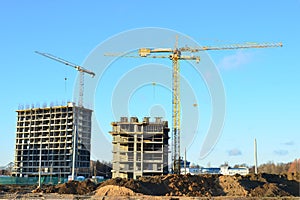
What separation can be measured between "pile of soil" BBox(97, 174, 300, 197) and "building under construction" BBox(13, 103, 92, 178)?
6786cm

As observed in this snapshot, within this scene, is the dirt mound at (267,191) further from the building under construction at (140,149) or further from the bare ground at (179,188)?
the building under construction at (140,149)

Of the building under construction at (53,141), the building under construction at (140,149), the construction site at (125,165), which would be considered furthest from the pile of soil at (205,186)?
the building under construction at (53,141)

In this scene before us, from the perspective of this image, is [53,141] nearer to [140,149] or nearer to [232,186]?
[140,149]

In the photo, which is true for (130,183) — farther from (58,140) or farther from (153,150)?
(58,140)

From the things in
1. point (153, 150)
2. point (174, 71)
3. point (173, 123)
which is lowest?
point (153, 150)

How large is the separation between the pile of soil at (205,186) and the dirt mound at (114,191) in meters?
1.33

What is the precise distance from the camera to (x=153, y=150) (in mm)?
87375

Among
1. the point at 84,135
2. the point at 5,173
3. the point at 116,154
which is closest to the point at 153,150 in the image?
the point at 116,154

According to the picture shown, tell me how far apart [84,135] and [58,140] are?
892 centimetres

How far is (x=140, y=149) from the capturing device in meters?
86.7

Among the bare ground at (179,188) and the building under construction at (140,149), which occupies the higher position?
the building under construction at (140,149)

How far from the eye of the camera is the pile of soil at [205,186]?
41.9 meters

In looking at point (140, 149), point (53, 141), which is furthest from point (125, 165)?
point (53, 141)

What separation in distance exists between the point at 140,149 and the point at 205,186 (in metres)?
41.0
